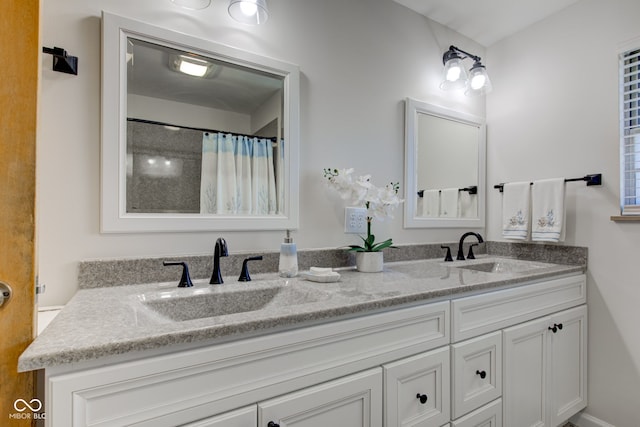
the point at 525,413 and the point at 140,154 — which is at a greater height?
the point at 140,154

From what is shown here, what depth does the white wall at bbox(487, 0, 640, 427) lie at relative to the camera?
1.56m

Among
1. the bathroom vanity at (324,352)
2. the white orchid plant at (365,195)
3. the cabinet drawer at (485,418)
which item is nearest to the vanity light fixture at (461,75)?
the white orchid plant at (365,195)

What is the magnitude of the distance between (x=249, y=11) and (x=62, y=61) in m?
0.66

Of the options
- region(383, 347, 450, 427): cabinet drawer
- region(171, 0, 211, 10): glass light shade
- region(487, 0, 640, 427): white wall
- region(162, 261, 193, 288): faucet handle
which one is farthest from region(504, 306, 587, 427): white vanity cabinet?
region(171, 0, 211, 10): glass light shade

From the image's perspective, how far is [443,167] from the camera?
1.97 metres

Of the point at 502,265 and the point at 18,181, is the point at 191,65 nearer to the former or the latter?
the point at 18,181

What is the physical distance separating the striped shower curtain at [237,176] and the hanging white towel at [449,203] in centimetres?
109

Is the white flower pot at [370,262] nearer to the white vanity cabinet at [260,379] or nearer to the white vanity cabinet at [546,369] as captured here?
the white vanity cabinet at [260,379]

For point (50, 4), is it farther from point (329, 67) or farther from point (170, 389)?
point (170, 389)

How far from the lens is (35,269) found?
669 mm

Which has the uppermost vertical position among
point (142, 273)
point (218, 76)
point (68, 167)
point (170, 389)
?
point (218, 76)

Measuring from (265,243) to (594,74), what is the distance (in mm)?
1907

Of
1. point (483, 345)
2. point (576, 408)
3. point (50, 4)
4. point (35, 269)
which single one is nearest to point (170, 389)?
point (35, 269)

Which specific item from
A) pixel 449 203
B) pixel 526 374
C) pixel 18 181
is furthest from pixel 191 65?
pixel 526 374
